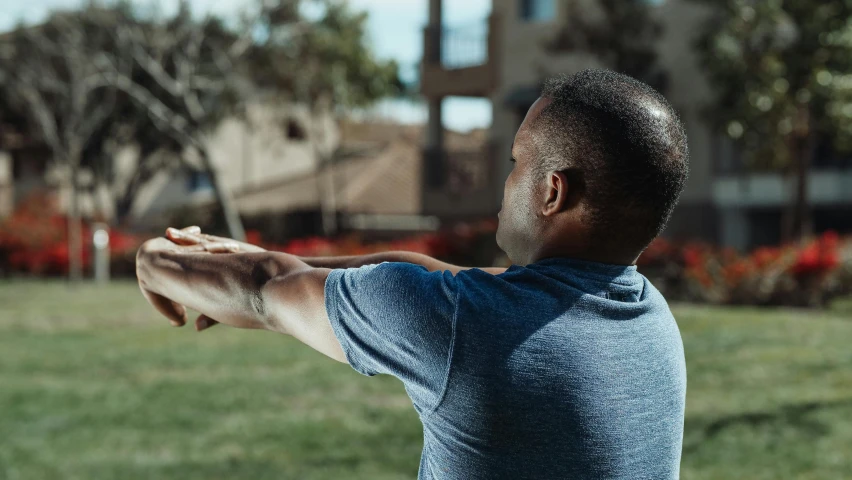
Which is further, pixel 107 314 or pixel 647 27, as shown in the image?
pixel 647 27

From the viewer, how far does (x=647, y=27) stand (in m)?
19.3

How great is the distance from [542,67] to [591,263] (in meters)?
19.6

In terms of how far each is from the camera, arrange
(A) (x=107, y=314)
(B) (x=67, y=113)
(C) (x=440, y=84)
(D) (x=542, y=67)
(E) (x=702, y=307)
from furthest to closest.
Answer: (B) (x=67, y=113)
(C) (x=440, y=84)
(D) (x=542, y=67)
(A) (x=107, y=314)
(E) (x=702, y=307)

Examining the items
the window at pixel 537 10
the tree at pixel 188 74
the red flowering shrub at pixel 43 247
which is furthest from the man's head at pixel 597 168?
the red flowering shrub at pixel 43 247

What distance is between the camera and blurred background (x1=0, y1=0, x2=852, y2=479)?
27.2 feet

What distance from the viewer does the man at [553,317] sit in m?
1.76

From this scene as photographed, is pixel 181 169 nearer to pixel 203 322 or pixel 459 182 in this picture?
pixel 459 182

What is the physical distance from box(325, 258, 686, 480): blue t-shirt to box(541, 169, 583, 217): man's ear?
4.0 inches

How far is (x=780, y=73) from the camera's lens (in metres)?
15.7

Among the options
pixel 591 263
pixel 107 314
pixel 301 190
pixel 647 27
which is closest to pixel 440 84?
pixel 647 27

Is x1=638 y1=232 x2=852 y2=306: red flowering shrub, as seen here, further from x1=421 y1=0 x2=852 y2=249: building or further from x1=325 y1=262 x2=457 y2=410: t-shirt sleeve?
x1=325 y1=262 x2=457 y2=410: t-shirt sleeve

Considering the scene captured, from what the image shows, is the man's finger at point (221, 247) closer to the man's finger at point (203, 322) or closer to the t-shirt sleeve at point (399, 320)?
the man's finger at point (203, 322)

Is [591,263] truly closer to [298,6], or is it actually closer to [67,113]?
[298,6]

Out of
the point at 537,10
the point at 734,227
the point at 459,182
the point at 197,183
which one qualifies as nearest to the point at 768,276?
the point at 734,227
